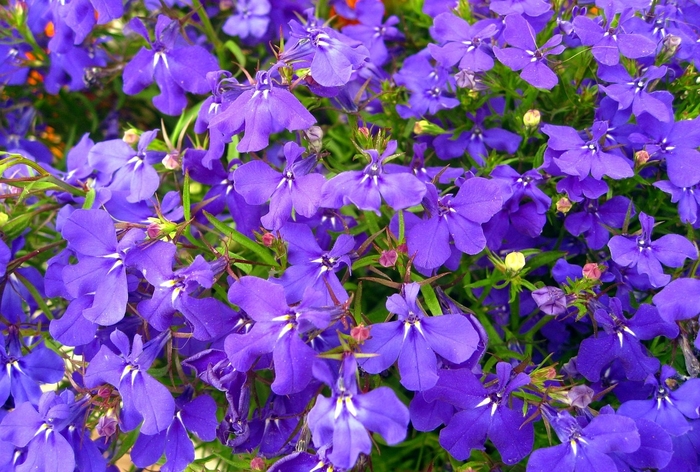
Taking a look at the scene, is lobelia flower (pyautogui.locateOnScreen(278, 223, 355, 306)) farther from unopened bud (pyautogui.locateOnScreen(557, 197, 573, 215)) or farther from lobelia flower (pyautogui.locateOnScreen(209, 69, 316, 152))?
unopened bud (pyautogui.locateOnScreen(557, 197, 573, 215))

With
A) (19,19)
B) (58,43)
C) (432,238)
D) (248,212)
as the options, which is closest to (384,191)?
(432,238)

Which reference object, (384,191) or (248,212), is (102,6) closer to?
(248,212)

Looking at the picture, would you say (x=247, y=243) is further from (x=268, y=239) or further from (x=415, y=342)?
(x=415, y=342)

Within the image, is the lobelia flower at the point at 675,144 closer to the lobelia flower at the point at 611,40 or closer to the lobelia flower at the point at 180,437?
the lobelia flower at the point at 611,40

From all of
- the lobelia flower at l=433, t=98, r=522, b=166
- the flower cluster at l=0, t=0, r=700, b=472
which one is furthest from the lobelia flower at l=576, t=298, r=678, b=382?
the lobelia flower at l=433, t=98, r=522, b=166

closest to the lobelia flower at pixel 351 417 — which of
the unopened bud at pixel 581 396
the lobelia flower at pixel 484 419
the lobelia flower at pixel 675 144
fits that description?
the lobelia flower at pixel 484 419
